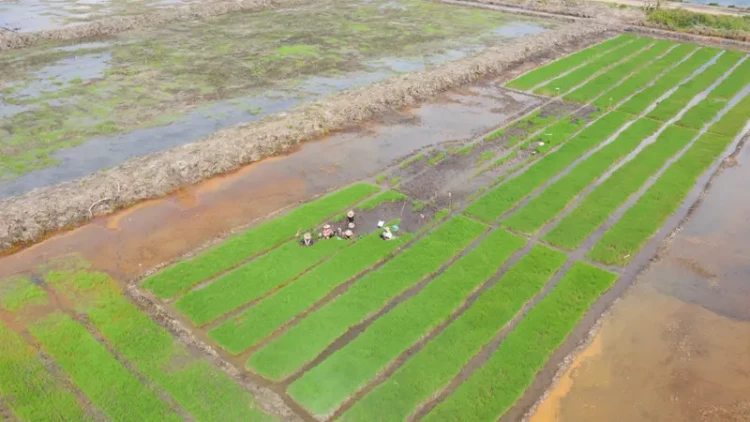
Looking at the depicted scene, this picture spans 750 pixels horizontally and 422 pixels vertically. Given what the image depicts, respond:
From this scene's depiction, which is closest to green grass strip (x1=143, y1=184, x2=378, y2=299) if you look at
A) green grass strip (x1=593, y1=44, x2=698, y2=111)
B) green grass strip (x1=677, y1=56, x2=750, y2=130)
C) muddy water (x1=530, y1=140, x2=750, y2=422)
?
muddy water (x1=530, y1=140, x2=750, y2=422)

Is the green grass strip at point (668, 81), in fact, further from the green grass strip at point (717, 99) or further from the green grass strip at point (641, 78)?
the green grass strip at point (717, 99)

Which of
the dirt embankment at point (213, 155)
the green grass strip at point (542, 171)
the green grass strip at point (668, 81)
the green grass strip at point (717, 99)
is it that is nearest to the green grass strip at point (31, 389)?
the dirt embankment at point (213, 155)

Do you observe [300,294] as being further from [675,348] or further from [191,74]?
[191,74]

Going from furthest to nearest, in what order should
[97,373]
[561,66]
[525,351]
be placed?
[561,66], [525,351], [97,373]

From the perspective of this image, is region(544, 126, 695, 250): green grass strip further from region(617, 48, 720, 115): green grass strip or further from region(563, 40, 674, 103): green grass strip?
region(563, 40, 674, 103): green grass strip

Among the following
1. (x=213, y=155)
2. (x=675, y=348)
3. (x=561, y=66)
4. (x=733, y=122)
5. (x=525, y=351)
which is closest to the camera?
(x=525, y=351)

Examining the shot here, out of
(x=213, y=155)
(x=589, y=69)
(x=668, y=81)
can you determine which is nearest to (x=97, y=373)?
(x=213, y=155)
